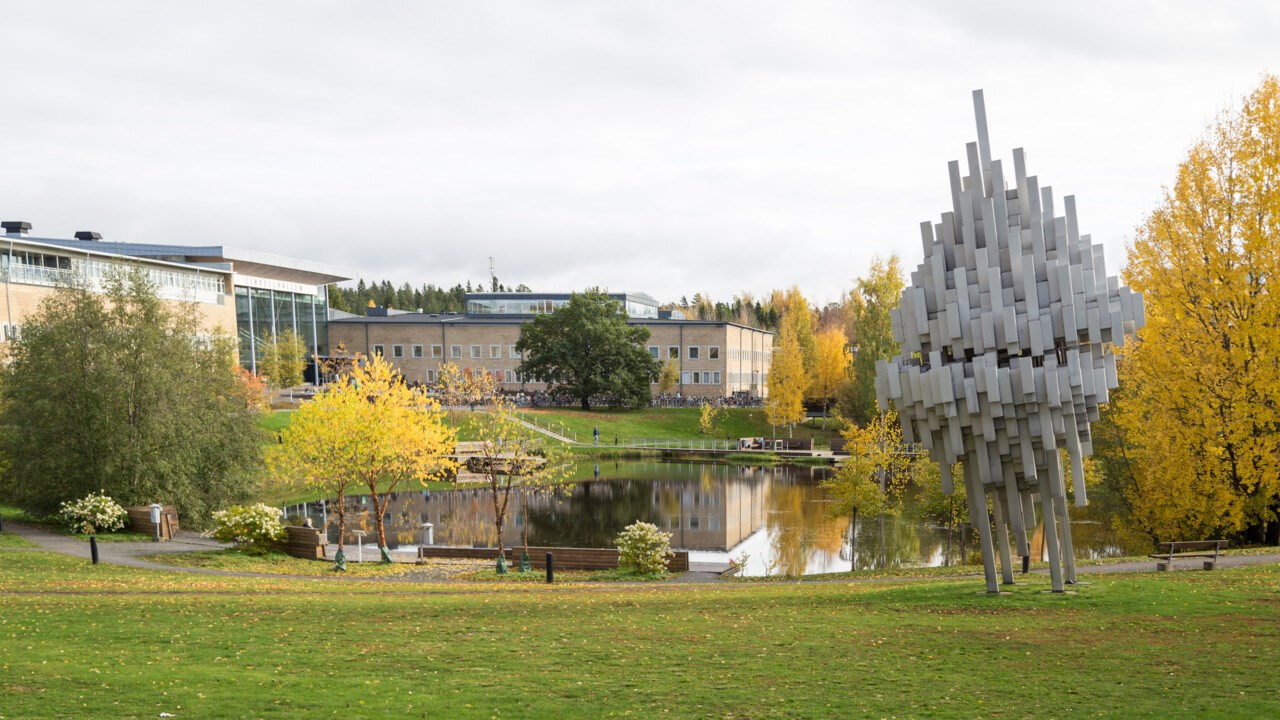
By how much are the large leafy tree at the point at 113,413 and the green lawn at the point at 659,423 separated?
45301 mm

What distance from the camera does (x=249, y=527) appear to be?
31734mm

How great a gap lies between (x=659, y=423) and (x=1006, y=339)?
73.8 m

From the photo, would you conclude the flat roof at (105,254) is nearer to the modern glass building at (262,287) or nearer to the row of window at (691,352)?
the modern glass building at (262,287)

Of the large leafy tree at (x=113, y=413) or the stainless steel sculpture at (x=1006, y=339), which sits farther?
the large leafy tree at (x=113, y=413)

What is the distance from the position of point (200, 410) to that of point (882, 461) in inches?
1084

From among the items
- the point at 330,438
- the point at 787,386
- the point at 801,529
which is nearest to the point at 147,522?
the point at 330,438

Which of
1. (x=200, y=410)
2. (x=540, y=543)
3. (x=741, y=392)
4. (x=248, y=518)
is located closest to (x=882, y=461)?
(x=540, y=543)

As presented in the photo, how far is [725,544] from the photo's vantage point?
→ 136ft

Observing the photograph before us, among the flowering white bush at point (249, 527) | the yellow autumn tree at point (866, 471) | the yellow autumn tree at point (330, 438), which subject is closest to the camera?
the flowering white bush at point (249, 527)

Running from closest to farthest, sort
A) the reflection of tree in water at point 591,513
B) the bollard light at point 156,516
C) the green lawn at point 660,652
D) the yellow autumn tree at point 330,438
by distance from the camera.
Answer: the green lawn at point 660,652 → the bollard light at point 156,516 → the yellow autumn tree at point 330,438 → the reflection of tree in water at point 591,513

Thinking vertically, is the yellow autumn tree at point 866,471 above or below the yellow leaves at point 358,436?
below

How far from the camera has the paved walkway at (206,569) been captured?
24.2 m

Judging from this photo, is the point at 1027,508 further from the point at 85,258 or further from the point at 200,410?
the point at 85,258

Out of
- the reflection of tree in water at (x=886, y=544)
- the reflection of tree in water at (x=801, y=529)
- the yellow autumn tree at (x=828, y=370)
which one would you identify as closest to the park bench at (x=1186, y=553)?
the reflection of tree in water at (x=886, y=544)
